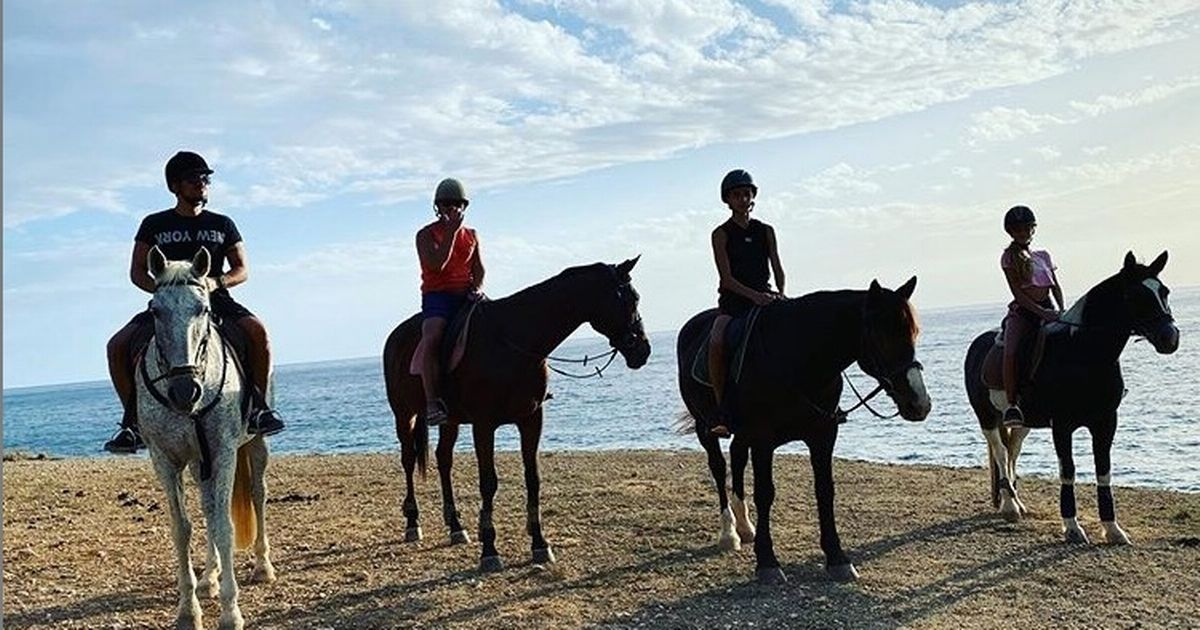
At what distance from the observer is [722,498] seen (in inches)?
329

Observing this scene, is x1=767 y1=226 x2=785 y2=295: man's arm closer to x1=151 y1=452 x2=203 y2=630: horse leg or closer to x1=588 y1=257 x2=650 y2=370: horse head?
x1=588 y1=257 x2=650 y2=370: horse head

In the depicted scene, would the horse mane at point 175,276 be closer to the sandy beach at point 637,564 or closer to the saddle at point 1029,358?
the sandy beach at point 637,564

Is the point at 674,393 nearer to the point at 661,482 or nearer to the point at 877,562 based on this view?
the point at 661,482

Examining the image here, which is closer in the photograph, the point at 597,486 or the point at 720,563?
the point at 720,563

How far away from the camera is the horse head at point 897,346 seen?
630 centimetres

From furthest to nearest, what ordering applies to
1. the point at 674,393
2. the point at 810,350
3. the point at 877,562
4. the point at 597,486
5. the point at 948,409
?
the point at 674,393 < the point at 948,409 < the point at 597,486 < the point at 877,562 < the point at 810,350

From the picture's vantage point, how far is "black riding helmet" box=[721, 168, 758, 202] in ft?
25.0

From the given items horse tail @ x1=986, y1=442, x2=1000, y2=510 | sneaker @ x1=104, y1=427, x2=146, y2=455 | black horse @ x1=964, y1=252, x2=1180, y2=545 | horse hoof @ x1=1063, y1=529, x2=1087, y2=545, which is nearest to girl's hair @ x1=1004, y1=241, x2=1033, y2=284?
black horse @ x1=964, y1=252, x2=1180, y2=545

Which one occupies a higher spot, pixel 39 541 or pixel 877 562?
pixel 39 541

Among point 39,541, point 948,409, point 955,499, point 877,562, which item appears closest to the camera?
point 877,562

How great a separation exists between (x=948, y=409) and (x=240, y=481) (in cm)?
2566

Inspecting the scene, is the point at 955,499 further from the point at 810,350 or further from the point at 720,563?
the point at 810,350

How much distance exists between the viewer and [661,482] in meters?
12.6

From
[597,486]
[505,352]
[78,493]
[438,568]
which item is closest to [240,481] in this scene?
[438,568]
